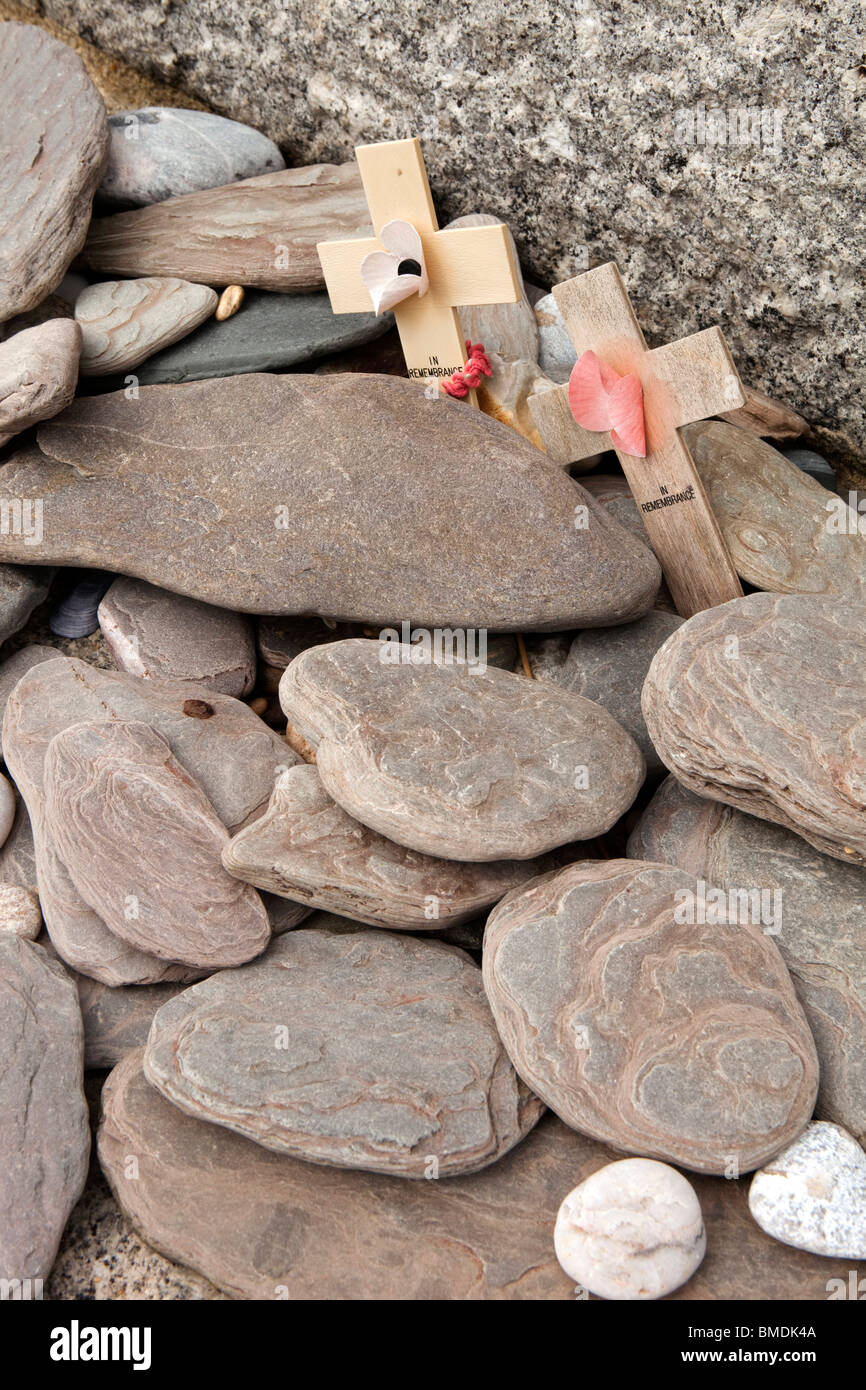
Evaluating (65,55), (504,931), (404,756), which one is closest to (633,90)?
(65,55)

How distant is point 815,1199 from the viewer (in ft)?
7.43

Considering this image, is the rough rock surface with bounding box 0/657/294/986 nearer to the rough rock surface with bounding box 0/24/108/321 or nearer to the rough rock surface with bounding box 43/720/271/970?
the rough rock surface with bounding box 43/720/271/970

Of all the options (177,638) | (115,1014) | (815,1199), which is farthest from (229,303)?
(815,1199)

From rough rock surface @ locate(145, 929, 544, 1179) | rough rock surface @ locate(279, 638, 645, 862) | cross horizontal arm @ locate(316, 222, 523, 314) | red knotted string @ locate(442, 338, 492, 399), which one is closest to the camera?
rough rock surface @ locate(145, 929, 544, 1179)

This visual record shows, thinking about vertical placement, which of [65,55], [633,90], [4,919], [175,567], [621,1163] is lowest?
[621,1163]

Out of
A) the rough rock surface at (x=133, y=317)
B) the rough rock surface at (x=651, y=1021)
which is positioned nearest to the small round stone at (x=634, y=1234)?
the rough rock surface at (x=651, y=1021)

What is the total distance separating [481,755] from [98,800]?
1.00 meters

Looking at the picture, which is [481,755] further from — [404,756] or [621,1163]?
[621,1163]

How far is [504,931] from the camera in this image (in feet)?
8.38

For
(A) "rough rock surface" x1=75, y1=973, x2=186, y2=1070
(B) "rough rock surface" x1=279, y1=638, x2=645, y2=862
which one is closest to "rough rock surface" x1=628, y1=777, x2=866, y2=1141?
(B) "rough rock surface" x1=279, y1=638, x2=645, y2=862

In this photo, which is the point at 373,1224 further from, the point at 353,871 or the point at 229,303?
the point at 229,303

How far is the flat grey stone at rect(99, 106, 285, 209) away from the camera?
3838mm

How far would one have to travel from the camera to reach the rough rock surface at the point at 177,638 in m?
3.38

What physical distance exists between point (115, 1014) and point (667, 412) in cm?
230
